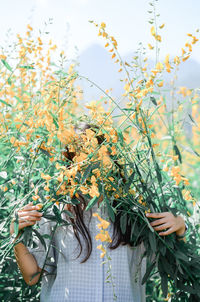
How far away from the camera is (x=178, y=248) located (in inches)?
51.3

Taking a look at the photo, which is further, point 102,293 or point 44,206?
point 102,293

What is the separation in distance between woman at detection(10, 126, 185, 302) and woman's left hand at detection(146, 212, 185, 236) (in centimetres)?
14

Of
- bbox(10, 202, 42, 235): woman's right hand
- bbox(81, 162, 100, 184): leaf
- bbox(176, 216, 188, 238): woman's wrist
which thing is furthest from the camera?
bbox(176, 216, 188, 238): woman's wrist

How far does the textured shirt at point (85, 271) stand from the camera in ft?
4.57

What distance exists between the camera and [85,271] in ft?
4.64

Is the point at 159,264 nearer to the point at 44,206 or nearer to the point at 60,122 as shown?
the point at 44,206

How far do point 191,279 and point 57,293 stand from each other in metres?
0.46

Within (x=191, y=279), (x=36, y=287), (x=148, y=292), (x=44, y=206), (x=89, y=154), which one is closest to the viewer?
(x=89, y=154)

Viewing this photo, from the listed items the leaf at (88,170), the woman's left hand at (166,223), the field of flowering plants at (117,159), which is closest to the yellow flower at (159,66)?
the field of flowering plants at (117,159)

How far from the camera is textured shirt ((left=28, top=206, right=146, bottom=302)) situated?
1392 millimetres

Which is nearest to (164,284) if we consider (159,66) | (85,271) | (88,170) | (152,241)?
(152,241)

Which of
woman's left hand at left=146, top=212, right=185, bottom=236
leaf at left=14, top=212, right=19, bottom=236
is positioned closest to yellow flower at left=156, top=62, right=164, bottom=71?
woman's left hand at left=146, top=212, right=185, bottom=236

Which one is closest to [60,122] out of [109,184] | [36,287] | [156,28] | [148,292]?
[109,184]

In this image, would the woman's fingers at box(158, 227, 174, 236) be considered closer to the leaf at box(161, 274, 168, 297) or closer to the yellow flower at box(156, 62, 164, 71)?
the leaf at box(161, 274, 168, 297)
